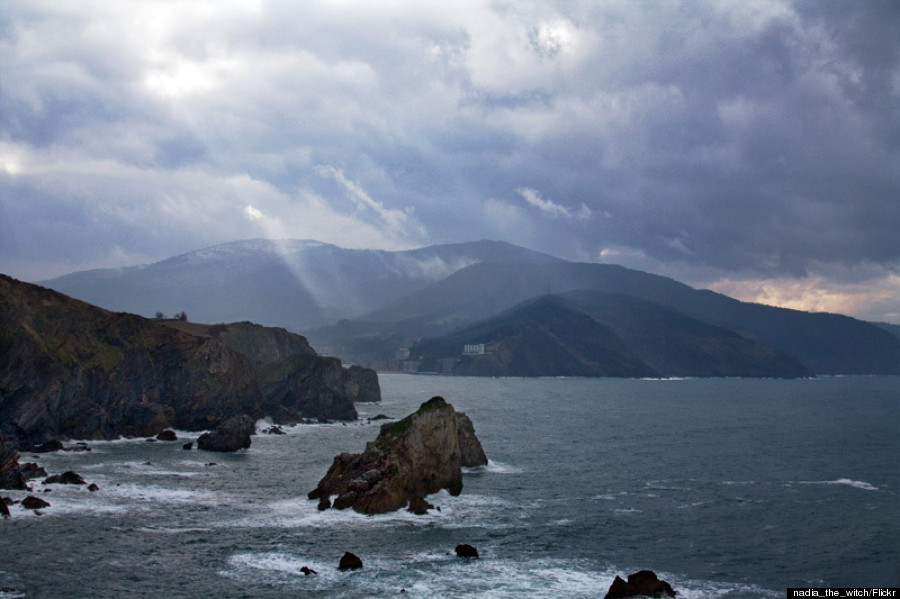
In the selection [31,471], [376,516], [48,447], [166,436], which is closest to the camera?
[376,516]

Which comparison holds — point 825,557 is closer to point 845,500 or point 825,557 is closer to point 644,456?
point 845,500

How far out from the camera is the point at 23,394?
88062mm

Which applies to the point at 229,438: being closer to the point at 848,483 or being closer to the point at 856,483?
the point at 848,483

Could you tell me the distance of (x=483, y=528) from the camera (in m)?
54.5

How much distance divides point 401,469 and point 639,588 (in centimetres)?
2738

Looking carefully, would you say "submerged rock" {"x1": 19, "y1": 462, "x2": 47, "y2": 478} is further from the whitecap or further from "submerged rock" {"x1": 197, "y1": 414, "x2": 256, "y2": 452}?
the whitecap

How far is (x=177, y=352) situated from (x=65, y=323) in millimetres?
17834

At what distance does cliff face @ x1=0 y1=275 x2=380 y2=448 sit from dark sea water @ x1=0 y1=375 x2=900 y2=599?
9153 mm

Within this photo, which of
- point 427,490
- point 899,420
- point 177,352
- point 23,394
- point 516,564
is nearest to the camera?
point 516,564

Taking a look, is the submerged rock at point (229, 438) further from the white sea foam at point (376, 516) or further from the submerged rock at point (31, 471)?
the white sea foam at point (376, 516)

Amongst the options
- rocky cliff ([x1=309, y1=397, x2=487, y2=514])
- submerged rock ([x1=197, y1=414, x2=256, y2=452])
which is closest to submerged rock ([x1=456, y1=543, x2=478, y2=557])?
rocky cliff ([x1=309, y1=397, x2=487, y2=514])

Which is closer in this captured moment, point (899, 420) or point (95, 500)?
point (95, 500)

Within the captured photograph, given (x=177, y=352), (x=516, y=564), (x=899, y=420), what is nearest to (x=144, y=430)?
(x=177, y=352)

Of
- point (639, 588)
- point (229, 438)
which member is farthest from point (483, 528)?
point (229, 438)
